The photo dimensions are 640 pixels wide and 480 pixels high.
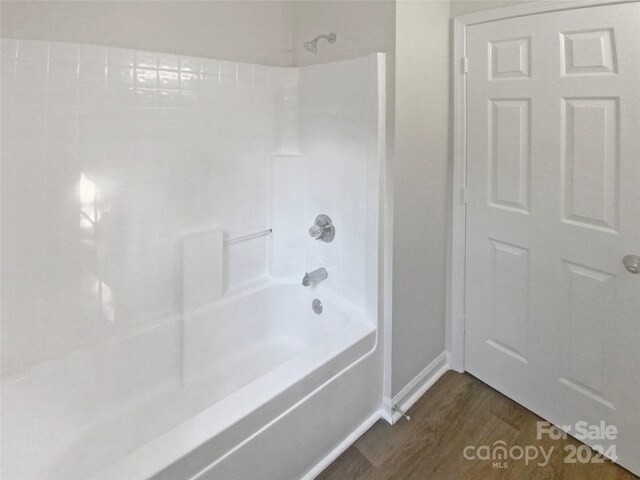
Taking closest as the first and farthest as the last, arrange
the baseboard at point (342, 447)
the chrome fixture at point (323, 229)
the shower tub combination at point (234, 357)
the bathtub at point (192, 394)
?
the bathtub at point (192, 394) < the shower tub combination at point (234, 357) < the baseboard at point (342, 447) < the chrome fixture at point (323, 229)

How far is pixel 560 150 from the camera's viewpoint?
1717 millimetres

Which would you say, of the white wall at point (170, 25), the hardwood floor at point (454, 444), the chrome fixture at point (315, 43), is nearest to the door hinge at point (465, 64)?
the chrome fixture at point (315, 43)

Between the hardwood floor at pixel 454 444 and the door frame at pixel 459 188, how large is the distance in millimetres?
295

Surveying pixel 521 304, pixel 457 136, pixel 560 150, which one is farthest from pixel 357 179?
pixel 521 304

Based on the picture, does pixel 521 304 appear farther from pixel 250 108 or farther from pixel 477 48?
pixel 250 108

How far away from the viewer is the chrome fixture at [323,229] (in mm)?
2107

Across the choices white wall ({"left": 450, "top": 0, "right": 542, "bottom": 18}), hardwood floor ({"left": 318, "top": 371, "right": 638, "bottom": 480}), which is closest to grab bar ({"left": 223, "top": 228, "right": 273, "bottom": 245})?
hardwood floor ({"left": 318, "top": 371, "right": 638, "bottom": 480})

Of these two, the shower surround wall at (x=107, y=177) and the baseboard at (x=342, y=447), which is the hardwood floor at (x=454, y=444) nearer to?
the baseboard at (x=342, y=447)

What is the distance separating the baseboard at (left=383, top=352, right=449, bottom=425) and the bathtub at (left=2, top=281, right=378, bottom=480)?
0.42 ft

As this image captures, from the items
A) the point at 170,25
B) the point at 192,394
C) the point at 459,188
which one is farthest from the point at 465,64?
the point at 192,394

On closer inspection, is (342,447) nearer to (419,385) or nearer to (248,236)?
(419,385)

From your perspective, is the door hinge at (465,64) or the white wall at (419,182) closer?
the white wall at (419,182)

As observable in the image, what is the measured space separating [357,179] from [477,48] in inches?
34.7

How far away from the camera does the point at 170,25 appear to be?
183cm
